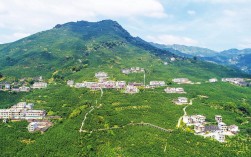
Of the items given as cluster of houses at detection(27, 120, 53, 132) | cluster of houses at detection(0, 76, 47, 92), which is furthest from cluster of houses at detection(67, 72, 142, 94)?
cluster of houses at detection(27, 120, 53, 132)

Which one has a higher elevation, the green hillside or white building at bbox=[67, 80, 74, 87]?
white building at bbox=[67, 80, 74, 87]

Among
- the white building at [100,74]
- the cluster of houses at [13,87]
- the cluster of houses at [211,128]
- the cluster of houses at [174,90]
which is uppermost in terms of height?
the white building at [100,74]

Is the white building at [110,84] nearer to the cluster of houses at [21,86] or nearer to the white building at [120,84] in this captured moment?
the white building at [120,84]

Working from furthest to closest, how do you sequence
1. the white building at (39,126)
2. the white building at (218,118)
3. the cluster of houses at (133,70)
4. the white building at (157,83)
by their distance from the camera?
1. the cluster of houses at (133,70)
2. the white building at (157,83)
3. the white building at (218,118)
4. the white building at (39,126)

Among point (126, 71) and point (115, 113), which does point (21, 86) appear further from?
point (115, 113)

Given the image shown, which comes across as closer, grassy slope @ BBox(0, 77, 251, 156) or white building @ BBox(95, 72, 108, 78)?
grassy slope @ BBox(0, 77, 251, 156)

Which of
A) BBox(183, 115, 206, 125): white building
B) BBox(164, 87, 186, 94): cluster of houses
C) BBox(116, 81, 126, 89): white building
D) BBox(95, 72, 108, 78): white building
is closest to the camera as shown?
BBox(183, 115, 206, 125): white building

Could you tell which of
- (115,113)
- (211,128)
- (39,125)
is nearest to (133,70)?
(115,113)

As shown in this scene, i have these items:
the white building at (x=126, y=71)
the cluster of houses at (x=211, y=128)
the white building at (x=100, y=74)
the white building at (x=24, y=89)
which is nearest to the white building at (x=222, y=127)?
the cluster of houses at (x=211, y=128)

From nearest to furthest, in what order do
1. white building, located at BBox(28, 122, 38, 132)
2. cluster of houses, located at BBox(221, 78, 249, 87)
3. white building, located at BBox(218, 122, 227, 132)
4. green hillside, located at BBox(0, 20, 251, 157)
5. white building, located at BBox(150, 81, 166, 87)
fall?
green hillside, located at BBox(0, 20, 251, 157)
white building, located at BBox(28, 122, 38, 132)
white building, located at BBox(218, 122, 227, 132)
white building, located at BBox(150, 81, 166, 87)
cluster of houses, located at BBox(221, 78, 249, 87)

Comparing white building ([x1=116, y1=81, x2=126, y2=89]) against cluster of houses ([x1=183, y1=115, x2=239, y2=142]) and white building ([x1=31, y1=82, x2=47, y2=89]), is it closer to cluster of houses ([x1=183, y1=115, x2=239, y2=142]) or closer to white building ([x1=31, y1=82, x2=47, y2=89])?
white building ([x1=31, y1=82, x2=47, y2=89])
